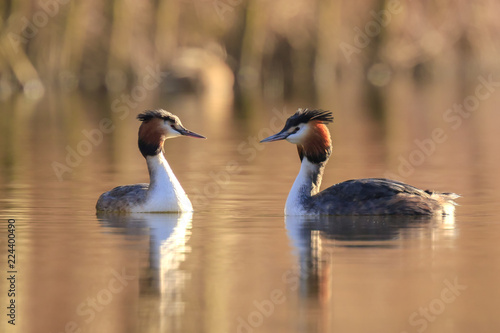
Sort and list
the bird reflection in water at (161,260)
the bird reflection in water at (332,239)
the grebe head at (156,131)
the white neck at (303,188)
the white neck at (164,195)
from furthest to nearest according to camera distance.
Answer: the grebe head at (156,131), the white neck at (164,195), the white neck at (303,188), the bird reflection in water at (332,239), the bird reflection in water at (161,260)

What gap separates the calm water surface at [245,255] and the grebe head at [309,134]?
0.71m

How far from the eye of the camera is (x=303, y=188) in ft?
40.8

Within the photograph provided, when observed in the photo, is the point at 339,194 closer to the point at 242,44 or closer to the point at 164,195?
the point at 164,195

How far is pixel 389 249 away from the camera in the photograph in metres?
10.1

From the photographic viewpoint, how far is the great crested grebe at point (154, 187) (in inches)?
501

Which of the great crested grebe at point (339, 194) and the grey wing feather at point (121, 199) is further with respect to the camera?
the grey wing feather at point (121, 199)

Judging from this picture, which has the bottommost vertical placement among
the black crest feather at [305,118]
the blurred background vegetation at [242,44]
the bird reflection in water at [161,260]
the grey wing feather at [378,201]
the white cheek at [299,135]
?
the bird reflection in water at [161,260]

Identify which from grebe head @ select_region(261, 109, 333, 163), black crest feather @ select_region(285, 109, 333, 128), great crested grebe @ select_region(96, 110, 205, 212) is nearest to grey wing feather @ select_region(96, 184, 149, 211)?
great crested grebe @ select_region(96, 110, 205, 212)

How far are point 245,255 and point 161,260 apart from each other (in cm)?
66

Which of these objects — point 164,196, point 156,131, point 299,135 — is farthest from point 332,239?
point 156,131

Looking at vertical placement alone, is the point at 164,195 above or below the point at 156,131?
below

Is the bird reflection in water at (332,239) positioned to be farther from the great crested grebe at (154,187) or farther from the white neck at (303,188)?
the great crested grebe at (154,187)

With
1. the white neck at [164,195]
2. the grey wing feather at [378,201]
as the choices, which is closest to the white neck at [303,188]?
the grey wing feather at [378,201]

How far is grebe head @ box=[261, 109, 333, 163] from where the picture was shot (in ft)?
41.3
